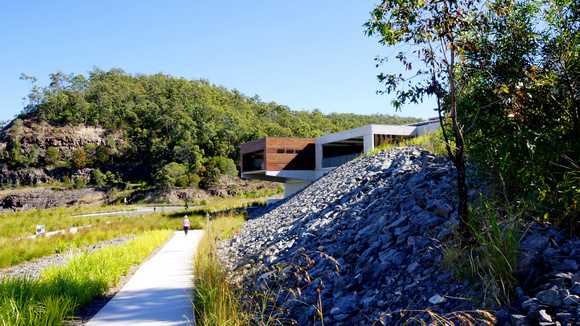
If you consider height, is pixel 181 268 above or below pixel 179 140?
below

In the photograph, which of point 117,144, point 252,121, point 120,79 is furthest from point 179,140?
point 120,79

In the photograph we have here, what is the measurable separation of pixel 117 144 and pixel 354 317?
72.4 m

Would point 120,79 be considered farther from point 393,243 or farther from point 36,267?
point 393,243

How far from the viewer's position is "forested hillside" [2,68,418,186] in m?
59.7

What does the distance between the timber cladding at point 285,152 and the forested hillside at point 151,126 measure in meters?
32.4

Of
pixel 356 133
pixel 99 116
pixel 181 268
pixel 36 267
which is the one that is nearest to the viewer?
pixel 181 268

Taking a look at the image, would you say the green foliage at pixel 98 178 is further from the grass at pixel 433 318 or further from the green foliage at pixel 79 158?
the grass at pixel 433 318

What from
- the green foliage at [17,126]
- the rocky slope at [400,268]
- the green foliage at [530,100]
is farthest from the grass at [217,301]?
the green foliage at [17,126]

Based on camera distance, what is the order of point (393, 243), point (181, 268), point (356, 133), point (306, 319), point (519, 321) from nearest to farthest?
point (519, 321), point (306, 319), point (393, 243), point (181, 268), point (356, 133)

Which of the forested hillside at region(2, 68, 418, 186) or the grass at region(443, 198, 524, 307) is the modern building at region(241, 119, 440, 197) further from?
the forested hillside at region(2, 68, 418, 186)

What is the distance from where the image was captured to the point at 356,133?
22.2m

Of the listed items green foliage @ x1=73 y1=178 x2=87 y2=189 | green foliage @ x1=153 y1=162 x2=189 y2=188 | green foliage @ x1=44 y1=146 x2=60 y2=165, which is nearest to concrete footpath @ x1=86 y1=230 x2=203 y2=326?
green foliage @ x1=153 y1=162 x2=189 y2=188

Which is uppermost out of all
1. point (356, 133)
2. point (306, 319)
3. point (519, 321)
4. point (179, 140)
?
point (179, 140)

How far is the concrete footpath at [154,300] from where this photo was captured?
477 centimetres
